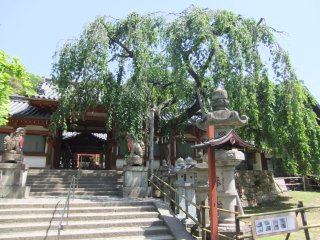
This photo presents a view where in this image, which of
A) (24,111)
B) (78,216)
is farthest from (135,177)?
(24,111)

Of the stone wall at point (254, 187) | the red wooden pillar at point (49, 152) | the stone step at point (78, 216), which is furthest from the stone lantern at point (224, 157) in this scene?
the red wooden pillar at point (49, 152)

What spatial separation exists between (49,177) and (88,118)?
197 inches

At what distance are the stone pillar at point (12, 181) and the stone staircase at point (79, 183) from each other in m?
0.92

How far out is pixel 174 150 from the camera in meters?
18.0

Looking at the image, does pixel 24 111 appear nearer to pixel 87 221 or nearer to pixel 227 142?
pixel 87 221

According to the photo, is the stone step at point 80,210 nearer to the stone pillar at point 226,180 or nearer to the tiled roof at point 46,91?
the stone pillar at point 226,180

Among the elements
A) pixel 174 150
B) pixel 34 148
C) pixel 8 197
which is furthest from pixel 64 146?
pixel 8 197

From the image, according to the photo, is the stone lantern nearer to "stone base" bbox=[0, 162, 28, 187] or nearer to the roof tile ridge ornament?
the roof tile ridge ornament

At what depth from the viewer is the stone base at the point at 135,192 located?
10.8 meters

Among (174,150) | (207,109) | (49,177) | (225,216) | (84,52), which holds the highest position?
(84,52)

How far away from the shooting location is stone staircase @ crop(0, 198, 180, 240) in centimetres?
684

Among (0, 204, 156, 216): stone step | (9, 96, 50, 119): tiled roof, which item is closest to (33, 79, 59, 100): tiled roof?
(9, 96, 50, 119): tiled roof

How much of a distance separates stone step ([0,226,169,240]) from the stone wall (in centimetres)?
899

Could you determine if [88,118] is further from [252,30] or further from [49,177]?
[252,30]
